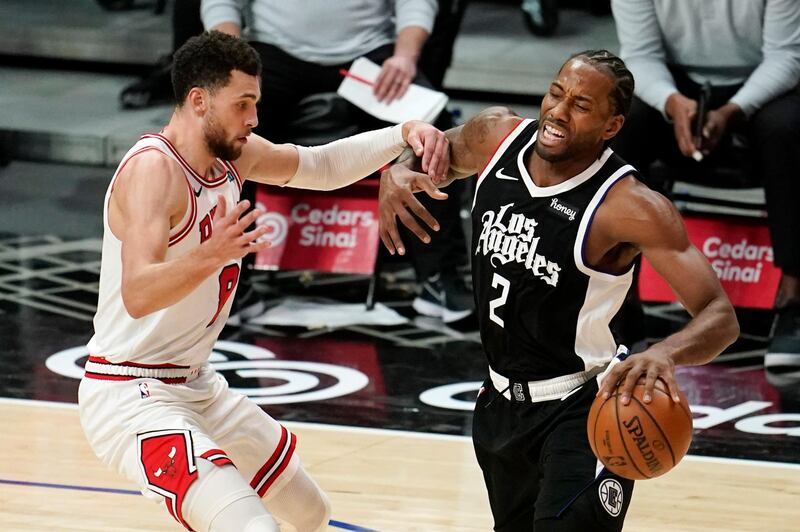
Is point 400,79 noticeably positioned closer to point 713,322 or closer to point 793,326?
point 793,326

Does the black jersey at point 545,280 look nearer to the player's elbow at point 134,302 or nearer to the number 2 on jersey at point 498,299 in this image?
the number 2 on jersey at point 498,299

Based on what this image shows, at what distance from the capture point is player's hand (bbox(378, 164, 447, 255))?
4098 mm

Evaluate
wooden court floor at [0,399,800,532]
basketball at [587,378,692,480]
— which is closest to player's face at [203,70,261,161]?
basketball at [587,378,692,480]

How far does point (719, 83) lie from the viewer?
23.0 ft

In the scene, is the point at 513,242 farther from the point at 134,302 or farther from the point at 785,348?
the point at 785,348

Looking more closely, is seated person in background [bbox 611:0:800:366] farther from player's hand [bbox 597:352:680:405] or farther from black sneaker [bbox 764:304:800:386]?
player's hand [bbox 597:352:680:405]

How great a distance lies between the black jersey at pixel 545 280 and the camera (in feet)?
12.9

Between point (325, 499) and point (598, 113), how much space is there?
1404 millimetres

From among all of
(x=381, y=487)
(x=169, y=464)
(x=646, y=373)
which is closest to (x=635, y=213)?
(x=646, y=373)

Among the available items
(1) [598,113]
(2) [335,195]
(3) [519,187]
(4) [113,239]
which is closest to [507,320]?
(3) [519,187]

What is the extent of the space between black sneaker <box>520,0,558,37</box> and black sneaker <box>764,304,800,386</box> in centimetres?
484

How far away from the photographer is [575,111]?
392 cm

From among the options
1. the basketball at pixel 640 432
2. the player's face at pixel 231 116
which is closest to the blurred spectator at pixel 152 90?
the player's face at pixel 231 116

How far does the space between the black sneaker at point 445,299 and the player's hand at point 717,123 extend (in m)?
1.41
